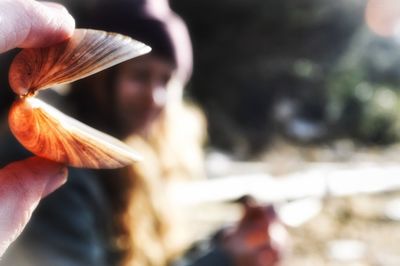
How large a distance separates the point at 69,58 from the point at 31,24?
0.06m

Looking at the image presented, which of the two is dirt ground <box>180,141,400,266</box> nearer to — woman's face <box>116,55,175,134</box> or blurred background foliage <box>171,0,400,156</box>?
woman's face <box>116,55,175,134</box>

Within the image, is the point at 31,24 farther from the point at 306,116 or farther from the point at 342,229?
the point at 306,116

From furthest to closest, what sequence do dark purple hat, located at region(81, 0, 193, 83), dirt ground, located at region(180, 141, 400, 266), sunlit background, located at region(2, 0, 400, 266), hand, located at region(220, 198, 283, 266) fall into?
1. sunlit background, located at region(2, 0, 400, 266)
2. dirt ground, located at region(180, 141, 400, 266)
3. dark purple hat, located at region(81, 0, 193, 83)
4. hand, located at region(220, 198, 283, 266)

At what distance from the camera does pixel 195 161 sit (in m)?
2.47

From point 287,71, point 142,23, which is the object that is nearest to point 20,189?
point 142,23

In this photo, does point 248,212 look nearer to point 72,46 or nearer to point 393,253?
point 72,46

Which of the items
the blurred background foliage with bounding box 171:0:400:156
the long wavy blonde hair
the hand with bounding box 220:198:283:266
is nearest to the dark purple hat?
the long wavy blonde hair

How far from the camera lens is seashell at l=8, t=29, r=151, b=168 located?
1.52 ft

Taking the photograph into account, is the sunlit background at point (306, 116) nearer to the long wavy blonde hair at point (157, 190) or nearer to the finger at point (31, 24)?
the long wavy blonde hair at point (157, 190)

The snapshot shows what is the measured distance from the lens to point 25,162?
473mm

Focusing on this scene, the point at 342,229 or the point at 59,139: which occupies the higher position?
the point at 342,229

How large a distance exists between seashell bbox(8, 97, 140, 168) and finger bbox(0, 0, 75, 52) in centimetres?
6

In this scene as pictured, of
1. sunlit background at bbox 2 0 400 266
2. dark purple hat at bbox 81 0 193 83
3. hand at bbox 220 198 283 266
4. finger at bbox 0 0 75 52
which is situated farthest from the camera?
sunlit background at bbox 2 0 400 266

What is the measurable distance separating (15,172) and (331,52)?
1062cm
